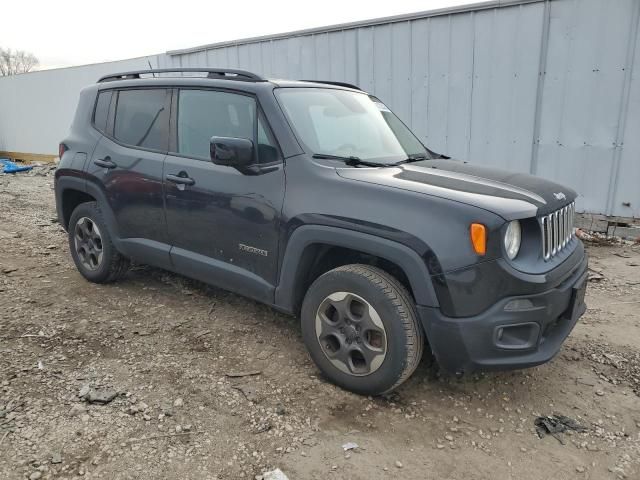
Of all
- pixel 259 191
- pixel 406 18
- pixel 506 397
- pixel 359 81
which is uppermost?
pixel 406 18

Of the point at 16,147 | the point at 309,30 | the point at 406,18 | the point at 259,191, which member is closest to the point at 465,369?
the point at 259,191

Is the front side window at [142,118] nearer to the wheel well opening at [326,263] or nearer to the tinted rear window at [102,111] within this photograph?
the tinted rear window at [102,111]

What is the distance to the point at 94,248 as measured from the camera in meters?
4.33

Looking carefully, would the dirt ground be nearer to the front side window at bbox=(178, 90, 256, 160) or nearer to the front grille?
the front grille

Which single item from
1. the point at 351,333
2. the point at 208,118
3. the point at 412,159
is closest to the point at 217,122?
the point at 208,118

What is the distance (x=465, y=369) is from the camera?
2.44 m

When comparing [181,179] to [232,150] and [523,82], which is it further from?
[523,82]

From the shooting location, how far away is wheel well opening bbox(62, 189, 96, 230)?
445 centimetres


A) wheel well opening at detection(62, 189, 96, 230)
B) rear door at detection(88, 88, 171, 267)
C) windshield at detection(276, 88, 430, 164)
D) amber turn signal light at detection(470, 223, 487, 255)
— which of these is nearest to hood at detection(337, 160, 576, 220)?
amber turn signal light at detection(470, 223, 487, 255)

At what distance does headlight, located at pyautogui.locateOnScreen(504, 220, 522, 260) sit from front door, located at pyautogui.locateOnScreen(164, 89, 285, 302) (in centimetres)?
131

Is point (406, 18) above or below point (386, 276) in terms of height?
above

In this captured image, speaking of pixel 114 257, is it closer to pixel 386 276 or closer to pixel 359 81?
pixel 386 276

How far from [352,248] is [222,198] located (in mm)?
1037

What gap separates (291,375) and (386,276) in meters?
0.93
